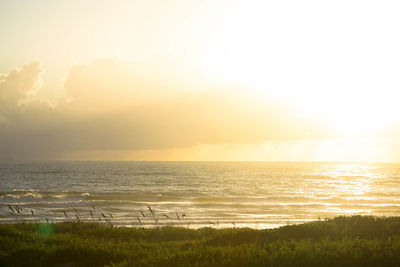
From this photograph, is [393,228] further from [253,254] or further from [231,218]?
[231,218]

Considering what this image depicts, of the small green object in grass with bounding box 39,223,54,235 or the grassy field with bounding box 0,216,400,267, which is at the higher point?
the grassy field with bounding box 0,216,400,267

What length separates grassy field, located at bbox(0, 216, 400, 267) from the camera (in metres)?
11.2

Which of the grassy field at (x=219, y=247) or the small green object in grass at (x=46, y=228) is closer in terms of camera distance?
the grassy field at (x=219, y=247)

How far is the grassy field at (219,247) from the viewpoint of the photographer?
1121 centimetres

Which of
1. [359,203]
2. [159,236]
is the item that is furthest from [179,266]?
[359,203]

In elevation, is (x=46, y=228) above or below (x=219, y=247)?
below

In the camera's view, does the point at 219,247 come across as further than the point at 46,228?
No

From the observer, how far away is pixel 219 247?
12922 mm

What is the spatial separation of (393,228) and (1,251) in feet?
52.9

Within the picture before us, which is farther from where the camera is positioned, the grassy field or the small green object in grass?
the small green object in grass

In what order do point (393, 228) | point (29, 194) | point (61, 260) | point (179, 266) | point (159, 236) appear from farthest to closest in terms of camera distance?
1. point (29, 194)
2. point (159, 236)
3. point (393, 228)
4. point (61, 260)
5. point (179, 266)

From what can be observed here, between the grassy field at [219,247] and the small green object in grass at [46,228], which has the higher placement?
the grassy field at [219,247]

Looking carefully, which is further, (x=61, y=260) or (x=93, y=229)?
(x=93, y=229)

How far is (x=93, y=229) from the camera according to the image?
21.0 meters
